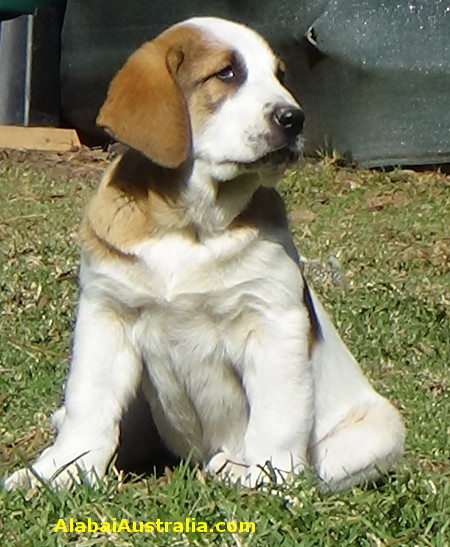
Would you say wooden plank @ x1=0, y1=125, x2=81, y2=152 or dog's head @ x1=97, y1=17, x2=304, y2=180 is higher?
dog's head @ x1=97, y1=17, x2=304, y2=180

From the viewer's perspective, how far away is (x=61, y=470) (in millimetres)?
3643

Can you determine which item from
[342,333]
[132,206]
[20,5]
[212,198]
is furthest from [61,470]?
[20,5]

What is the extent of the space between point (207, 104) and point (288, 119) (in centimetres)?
28

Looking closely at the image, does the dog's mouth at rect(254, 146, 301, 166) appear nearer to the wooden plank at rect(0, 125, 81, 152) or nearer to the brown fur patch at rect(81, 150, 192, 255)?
the brown fur patch at rect(81, 150, 192, 255)

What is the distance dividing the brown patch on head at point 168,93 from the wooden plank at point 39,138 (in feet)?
19.2

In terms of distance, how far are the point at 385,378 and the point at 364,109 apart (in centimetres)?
373

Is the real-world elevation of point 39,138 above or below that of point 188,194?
below

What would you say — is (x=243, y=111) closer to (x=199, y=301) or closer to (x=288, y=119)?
(x=288, y=119)

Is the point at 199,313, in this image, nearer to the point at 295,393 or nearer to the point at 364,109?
the point at 295,393

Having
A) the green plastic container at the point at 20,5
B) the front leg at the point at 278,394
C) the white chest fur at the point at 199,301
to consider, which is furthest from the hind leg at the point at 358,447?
the green plastic container at the point at 20,5

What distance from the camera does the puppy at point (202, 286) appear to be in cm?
379

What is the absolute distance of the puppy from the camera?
3787mm

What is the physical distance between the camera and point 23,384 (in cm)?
518

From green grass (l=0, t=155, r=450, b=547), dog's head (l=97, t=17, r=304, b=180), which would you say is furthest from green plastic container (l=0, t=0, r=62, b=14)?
dog's head (l=97, t=17, r=304, b=180)
